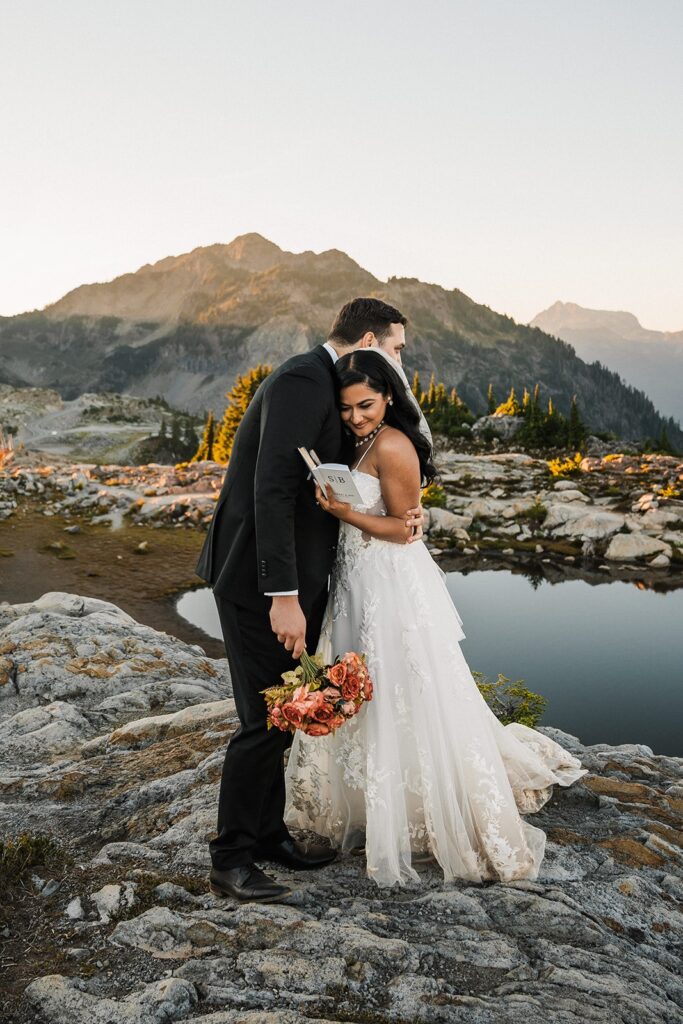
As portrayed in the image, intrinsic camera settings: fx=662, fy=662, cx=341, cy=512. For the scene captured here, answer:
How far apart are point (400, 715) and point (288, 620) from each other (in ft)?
3.18

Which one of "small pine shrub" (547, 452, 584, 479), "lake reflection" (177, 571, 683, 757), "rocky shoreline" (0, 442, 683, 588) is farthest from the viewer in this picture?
"small pine shrub" (547, 452, 584, 479)

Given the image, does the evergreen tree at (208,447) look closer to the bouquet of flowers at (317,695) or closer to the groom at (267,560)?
the groom at (267,560)

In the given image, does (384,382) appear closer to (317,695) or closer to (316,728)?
(317,695)

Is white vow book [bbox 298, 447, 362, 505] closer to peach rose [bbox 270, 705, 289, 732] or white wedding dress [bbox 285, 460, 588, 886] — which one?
white wedding dress [bbox 285, 460, 588, 886]

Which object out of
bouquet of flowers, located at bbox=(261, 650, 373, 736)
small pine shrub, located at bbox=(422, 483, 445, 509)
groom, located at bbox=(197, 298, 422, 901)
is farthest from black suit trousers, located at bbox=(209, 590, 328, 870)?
small pine shrub, located at bbox=(422, 483, 445, 509)

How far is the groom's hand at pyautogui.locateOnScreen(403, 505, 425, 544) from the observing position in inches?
143

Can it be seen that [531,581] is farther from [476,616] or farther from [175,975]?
[175,975]

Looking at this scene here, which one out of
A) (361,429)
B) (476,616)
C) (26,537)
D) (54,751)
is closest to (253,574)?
(361,429)

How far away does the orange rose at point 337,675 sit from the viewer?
3184 mm

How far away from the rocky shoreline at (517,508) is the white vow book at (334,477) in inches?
658

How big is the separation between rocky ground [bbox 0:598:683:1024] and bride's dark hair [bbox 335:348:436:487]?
2345 mm

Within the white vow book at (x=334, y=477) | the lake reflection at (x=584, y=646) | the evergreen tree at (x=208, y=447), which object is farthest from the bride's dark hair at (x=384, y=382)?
the evergreen tree at (x=208, y=447)

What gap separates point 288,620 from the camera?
3.19m

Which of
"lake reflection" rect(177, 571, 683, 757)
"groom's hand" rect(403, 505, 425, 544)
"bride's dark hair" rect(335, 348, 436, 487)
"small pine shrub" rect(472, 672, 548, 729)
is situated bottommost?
"lake reflection" rect(177, 571, 683, 757)
